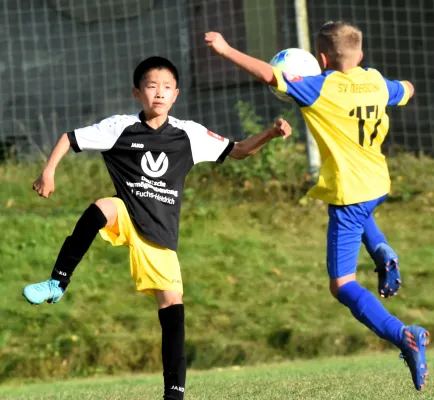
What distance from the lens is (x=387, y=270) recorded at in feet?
21.6

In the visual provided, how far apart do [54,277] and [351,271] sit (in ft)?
5.34

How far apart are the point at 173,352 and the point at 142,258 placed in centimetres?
53

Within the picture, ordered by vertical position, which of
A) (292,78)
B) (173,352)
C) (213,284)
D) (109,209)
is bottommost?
(213,284)

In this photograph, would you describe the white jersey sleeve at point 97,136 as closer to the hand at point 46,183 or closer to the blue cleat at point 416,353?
the hand at point 46,183

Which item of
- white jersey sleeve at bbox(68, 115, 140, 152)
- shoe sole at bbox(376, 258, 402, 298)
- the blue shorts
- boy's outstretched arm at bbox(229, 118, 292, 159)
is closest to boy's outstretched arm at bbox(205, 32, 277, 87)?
boy's outstretched arm at bbox(229, 118, 292, 159)

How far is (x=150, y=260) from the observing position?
20.8 feet

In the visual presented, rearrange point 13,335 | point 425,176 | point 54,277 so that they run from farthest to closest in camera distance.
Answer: point 425,176 < point 13,335 < point 54,277

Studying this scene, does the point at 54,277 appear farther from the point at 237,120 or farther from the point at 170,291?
the point at 237,120

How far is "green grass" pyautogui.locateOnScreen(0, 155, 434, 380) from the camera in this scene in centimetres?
1018

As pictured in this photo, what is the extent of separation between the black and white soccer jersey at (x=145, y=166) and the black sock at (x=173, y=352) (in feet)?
1.28

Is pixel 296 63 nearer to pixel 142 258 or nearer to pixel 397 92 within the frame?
pixel 397 92

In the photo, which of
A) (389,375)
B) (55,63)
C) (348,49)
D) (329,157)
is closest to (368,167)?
(329,157)

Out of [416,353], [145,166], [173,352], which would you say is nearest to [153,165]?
[145,166]

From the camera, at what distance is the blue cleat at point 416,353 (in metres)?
6.05
